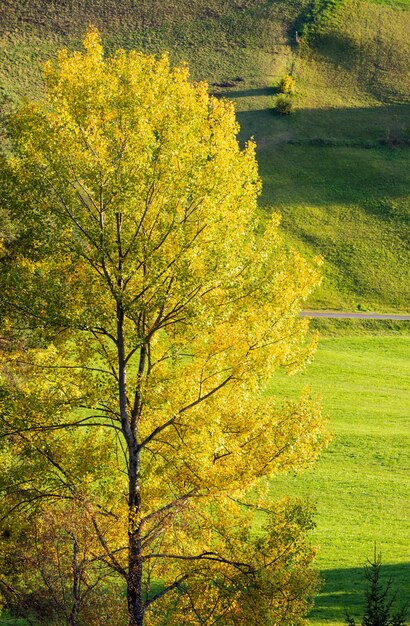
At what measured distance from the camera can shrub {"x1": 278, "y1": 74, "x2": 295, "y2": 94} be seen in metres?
92.2

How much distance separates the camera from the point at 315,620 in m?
23.4

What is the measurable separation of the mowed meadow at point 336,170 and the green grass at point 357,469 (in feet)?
0.30

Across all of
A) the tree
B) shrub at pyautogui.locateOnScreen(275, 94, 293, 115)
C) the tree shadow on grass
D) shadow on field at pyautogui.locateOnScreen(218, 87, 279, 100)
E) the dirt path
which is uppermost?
shadow on field at pyautogui.locateOnScreen(218, 87, 279, 100)

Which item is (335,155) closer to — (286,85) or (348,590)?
(286,85)

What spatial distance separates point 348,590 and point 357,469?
536 inches

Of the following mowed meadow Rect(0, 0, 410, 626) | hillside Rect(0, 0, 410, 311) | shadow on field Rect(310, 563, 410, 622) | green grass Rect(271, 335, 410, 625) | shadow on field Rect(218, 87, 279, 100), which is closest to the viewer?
shadow on field Rect(310, 563, 410, 622)

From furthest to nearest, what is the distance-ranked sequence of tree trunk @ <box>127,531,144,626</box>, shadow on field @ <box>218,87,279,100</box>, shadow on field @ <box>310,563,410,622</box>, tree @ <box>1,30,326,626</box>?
shadow on field @ <box>218,87,279,100</box>
shadow on field @ <box>310,563,410,622</box>
tree @ <box>1,30,326,626</box>
tree trunk @ <box>127,531,144,626</box>

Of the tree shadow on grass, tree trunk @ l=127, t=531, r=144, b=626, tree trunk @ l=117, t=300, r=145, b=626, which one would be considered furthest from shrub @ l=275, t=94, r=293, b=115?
tree trunk @ l=127, t=531, r=144, b=626

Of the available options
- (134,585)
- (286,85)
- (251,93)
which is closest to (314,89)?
(286,85)

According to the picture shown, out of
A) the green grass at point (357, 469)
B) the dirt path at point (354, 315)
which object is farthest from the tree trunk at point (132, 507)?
the dirt path at point (354, 315)

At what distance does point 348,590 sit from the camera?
25.7 meters

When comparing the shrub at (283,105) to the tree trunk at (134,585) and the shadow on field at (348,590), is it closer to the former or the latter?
the shadow on field at (348,590)

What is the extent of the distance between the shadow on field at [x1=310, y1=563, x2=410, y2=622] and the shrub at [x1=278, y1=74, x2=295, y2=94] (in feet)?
234

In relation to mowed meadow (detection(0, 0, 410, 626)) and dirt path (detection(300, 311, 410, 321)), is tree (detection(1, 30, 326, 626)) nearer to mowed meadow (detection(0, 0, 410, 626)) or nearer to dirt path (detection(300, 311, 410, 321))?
mowed meadow (detection(0, 0, 410, 626))
